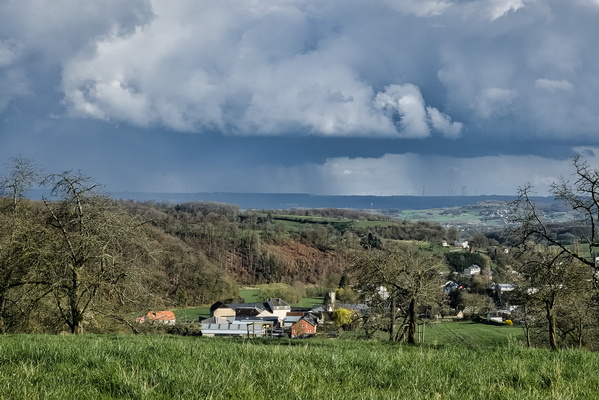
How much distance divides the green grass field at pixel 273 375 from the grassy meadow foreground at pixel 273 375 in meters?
0.01

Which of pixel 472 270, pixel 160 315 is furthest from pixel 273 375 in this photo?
pixel 472 270

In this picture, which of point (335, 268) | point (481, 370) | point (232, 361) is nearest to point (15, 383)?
point (232, 361)

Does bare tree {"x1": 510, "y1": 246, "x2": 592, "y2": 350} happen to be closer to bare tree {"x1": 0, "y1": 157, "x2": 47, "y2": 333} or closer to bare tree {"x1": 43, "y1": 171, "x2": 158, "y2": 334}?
bare tree {"x1": 43, "y1": 171, "x2": 158, "y2": 334}

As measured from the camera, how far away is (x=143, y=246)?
20781 millimetres

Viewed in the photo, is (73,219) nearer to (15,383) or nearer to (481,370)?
(15,383)

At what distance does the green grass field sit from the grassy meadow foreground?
0.04 feet

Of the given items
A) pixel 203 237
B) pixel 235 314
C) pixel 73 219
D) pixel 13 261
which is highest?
pixel 73 219

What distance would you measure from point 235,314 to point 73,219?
84.2 metres

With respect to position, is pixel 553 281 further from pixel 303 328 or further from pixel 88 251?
pixel 303 328

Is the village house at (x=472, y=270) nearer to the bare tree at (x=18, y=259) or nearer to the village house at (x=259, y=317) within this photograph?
the village house at (x=259, y=317)

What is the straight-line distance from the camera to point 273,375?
542 centimetres

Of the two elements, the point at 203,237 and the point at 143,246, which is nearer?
the point at 143,246

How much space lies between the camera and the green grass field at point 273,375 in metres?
4.56

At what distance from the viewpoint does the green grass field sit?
15.0 ft
